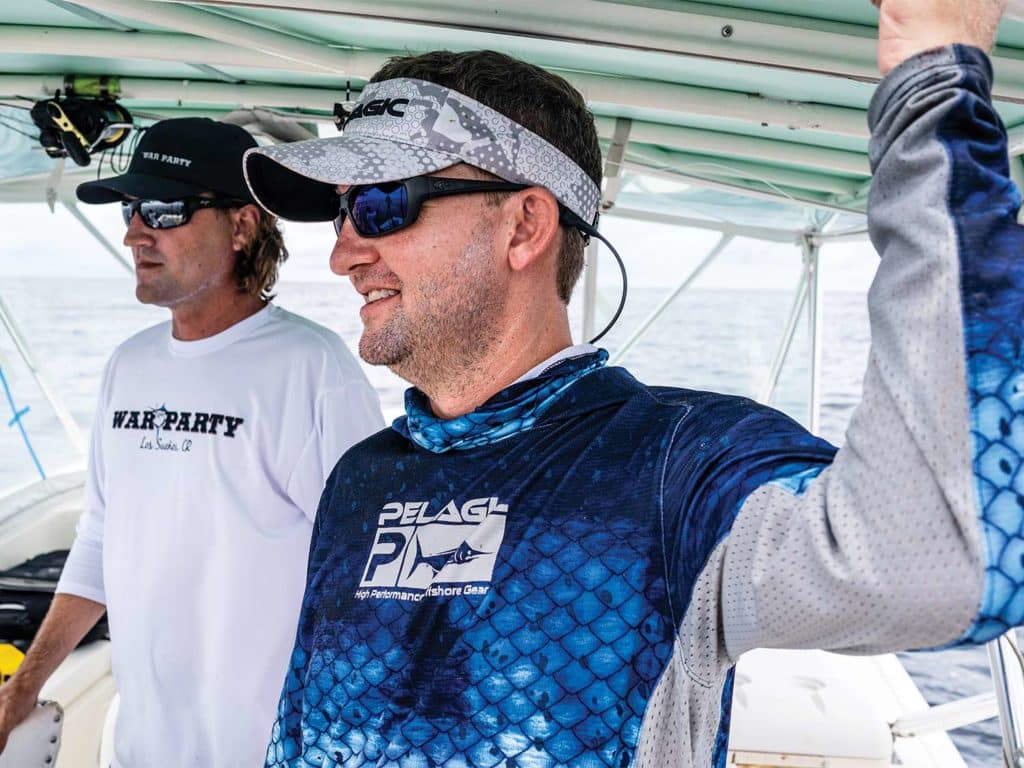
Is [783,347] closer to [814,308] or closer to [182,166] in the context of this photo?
[814,308]

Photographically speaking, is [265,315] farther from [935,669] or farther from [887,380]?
[935,669]

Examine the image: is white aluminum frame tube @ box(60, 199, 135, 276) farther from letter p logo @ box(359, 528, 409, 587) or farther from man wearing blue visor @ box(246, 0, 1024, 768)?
letter p logo @ box(359, 528, 409, 587)

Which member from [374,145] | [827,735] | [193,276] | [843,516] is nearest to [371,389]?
[193,276]

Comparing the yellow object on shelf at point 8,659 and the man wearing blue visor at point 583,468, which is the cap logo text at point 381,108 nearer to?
the man wearing blue visor at point 583,468

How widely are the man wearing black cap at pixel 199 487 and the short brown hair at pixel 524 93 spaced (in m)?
0.86

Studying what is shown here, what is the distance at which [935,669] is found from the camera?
10914 mm

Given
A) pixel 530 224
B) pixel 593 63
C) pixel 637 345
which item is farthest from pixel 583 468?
pixel 637 345

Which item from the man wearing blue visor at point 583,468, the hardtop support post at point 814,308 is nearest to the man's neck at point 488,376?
the man wearing blue visor at point 583,468

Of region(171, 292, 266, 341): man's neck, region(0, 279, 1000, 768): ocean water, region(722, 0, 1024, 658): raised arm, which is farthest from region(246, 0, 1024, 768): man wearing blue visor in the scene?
region(0, 279, 1000, 768): ocean water

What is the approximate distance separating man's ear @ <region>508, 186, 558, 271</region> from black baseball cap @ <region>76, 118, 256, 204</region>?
1.21m

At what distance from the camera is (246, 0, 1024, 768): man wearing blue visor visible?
753 millimetres

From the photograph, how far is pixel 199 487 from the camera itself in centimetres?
214

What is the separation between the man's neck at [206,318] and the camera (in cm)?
235

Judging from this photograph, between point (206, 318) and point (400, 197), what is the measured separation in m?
1.13
